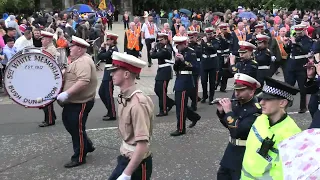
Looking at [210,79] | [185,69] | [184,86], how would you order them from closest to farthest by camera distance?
[184,86] < [185,69] < [210,79]

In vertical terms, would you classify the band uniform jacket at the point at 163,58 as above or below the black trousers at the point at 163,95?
above

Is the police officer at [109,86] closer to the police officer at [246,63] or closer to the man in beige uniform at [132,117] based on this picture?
the police officer at [246,63]

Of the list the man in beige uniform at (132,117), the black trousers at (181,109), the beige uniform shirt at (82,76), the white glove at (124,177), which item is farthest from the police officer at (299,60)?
the white glove at (124,177)

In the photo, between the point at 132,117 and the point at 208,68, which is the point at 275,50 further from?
the point at 132,117

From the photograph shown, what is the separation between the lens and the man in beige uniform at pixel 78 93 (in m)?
5.94

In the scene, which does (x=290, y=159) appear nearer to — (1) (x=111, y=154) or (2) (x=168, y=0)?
(1) (x=111, y=154)

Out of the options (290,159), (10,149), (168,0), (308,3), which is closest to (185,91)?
(10,149)

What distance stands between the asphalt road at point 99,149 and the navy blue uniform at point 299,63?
60 cm

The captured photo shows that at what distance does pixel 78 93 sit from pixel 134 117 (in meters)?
2.60

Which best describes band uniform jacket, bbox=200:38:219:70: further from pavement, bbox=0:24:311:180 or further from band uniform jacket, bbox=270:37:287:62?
band uniform jacket, bbox=270:37:287:62

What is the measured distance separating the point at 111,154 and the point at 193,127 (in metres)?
2.04

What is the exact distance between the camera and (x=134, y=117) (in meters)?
3.61

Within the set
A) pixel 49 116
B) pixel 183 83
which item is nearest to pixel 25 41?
pixel 49 116

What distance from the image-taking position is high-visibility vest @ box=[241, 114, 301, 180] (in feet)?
10.7
